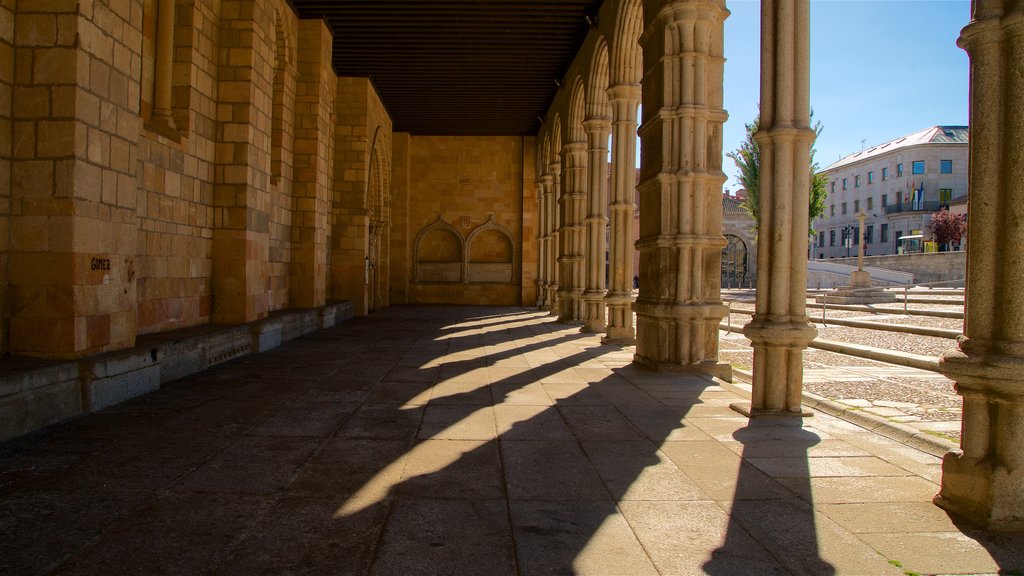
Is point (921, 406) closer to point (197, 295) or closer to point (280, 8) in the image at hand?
point (197, 295)

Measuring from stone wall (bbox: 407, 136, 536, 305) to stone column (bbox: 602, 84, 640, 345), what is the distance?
10250 millimetres

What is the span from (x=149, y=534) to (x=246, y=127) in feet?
20.4

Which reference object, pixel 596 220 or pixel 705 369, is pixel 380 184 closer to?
pixel 596 220

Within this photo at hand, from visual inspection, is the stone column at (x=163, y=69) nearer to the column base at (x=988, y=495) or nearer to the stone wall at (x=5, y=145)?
the stone wall at (x=5, y=145)

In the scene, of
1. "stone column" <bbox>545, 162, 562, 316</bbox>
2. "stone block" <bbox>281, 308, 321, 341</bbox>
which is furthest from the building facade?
"stone column" <bbox>545, 162, 562, 316</bbox>

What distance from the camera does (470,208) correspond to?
1967 centimetres

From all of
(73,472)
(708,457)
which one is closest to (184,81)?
(73,472)

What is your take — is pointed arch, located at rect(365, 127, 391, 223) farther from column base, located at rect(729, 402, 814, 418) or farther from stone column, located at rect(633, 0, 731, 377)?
column base, located at rect(729, 402, 814, 418)

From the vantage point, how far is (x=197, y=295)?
7.05 metres

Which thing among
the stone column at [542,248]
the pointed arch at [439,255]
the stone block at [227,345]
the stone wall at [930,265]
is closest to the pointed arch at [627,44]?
the stone block at [227,345]

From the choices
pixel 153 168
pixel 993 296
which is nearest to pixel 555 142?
pixel 153 168

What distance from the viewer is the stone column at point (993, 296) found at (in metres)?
2.42

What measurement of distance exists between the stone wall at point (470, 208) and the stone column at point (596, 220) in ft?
27.5

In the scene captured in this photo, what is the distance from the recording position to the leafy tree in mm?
41594
